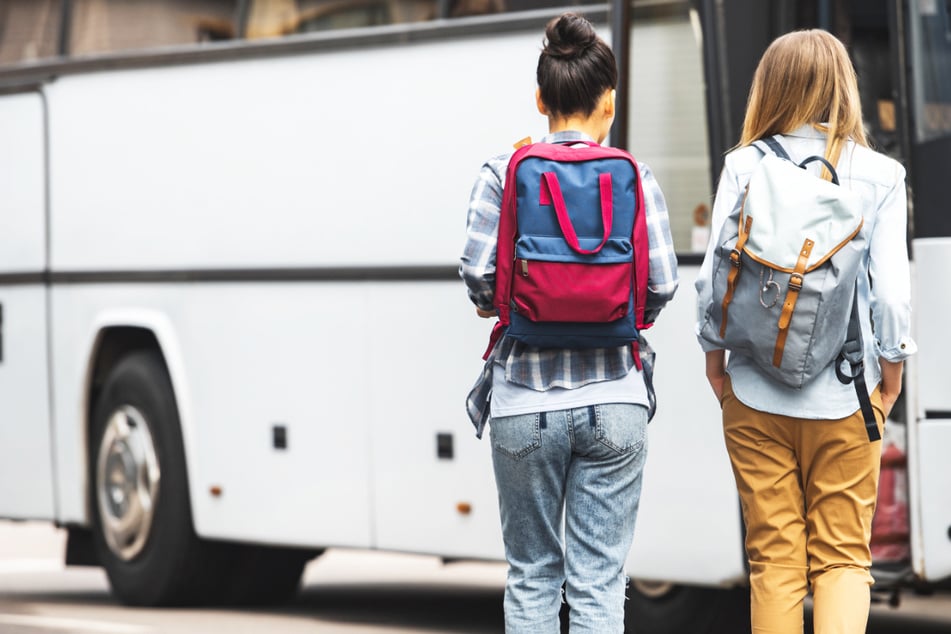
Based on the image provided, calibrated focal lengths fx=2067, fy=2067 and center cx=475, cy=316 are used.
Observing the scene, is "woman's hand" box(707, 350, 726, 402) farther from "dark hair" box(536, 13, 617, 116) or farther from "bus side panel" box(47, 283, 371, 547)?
"bus side panel" box(47, 283, 371, 547)

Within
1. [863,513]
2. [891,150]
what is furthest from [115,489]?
[863,513]

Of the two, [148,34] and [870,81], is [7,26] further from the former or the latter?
[870,81]

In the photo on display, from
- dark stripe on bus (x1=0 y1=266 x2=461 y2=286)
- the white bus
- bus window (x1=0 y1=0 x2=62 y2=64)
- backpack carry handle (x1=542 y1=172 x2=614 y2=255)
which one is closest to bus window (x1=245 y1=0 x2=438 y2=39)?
the white bus

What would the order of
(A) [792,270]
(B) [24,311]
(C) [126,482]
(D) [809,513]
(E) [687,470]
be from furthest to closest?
(B) [24,311] → (C) [126,482] → (E) [687,470] → (D) [809,513] → (A) [792,270]

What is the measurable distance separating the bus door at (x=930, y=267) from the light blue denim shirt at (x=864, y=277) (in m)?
1.76

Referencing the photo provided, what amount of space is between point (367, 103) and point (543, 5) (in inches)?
42.3

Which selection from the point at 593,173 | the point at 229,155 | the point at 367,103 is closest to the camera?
the point at 593,173

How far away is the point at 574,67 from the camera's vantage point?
477 centimetres

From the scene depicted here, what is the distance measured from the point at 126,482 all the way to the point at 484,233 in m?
5.28

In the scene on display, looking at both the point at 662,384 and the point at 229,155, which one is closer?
the point at 662,384

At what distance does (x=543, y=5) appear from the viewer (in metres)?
7.75

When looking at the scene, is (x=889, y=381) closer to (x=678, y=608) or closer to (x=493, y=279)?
(x=493, y=279)

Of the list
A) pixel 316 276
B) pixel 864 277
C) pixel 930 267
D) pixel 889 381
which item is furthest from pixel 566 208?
pixel 316 276

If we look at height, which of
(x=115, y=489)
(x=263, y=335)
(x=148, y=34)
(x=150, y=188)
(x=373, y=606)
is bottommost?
(x=373, y=606)
